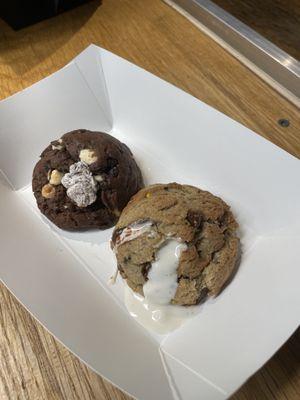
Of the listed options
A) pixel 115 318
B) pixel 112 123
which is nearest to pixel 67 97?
pixel 112 123

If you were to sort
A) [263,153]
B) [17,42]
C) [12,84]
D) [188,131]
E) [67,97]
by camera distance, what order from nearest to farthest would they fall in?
1. [263,153]
2. [188,131]
3. [67,97]
4. [12,84]
5. [17,42]

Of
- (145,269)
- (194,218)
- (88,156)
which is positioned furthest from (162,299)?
(88,156)

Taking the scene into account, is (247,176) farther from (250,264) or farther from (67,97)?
(67,97)

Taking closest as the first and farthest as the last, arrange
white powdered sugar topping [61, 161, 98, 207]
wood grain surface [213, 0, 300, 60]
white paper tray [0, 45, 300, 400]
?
1. white paper tray [0, 45, 300, 400]
2. white powdered sugar topping [61, 161, 98, 207]
3. wood grain surface [213, 0, 300, 60]

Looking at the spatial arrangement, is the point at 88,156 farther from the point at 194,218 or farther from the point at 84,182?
the point at 194,218

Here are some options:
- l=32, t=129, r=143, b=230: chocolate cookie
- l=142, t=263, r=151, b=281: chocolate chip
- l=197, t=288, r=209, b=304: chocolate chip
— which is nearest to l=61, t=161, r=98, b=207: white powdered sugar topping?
l=32, t=129, r=143, b=230: chocolate cookie

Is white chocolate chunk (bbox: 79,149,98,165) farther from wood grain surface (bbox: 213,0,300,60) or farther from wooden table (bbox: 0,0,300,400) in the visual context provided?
wood grain surface (bbox: 213,0,300,60)

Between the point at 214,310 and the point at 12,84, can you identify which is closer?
the point at 214,310
